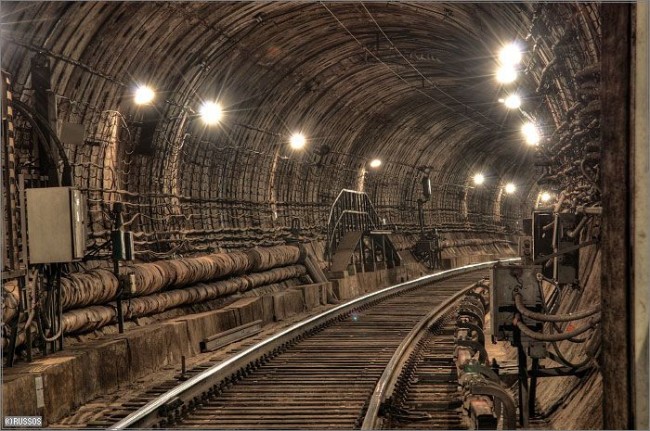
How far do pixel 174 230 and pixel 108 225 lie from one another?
2.50 meters

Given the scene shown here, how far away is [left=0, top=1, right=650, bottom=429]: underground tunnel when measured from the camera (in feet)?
26.5

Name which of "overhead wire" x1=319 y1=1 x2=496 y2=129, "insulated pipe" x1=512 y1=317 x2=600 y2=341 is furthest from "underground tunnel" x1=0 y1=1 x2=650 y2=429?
"overhead wire" x1=319 y1=1 x2=496 y2=129

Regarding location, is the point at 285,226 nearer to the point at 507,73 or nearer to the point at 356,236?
the point at 356,236

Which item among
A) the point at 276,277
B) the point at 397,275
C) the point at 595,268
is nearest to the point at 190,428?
the point at 595,268

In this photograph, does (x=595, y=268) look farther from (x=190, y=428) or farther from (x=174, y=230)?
(x=174, y=230)

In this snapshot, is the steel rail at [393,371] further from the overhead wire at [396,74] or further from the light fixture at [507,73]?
the overhead wire at [396,74]

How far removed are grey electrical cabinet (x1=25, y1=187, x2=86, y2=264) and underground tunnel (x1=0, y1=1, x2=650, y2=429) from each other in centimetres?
2

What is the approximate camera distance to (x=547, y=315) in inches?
305

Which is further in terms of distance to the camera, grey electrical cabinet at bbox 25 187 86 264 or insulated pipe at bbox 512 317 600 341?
grey electrical cabinet at bbox 25 187 86 264

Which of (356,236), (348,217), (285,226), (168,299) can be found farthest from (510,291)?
(348,217)

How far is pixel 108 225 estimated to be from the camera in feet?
46.9

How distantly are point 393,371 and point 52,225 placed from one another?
185 inches

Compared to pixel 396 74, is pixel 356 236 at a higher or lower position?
lower

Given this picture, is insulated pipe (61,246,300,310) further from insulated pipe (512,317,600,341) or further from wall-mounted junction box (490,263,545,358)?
insulated pipe (512,317,600,341)
